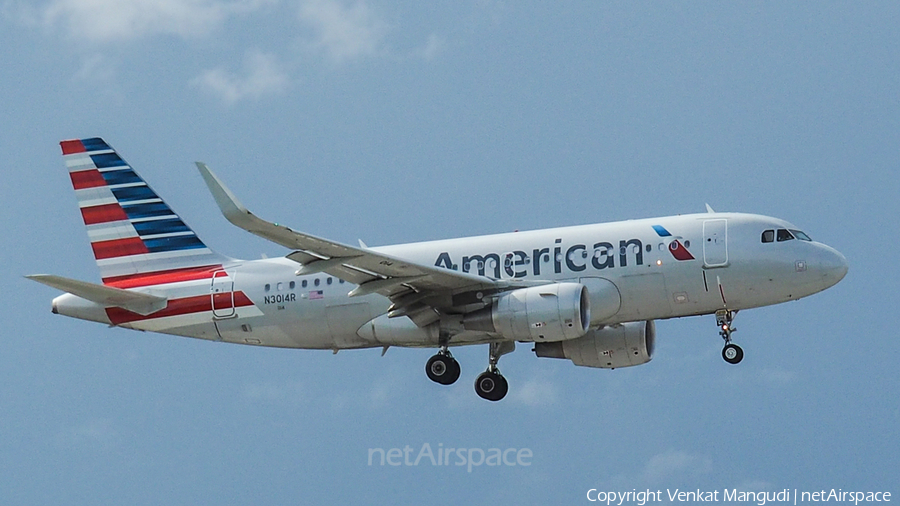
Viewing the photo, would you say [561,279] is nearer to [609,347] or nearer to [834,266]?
[609,347]

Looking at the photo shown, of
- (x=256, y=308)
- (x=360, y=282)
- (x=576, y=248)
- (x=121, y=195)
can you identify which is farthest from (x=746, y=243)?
(x=121, y=195)

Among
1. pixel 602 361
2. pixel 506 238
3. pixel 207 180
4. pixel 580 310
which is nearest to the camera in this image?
pixel 207 180

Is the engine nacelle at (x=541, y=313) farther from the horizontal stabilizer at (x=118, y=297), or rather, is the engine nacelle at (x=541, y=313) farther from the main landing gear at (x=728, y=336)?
the horizontal stabilizer at (x=118, y=297)

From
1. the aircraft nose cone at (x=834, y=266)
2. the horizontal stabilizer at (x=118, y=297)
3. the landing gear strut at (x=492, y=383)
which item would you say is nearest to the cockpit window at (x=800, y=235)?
the aircraft nose cone at (x=834, y=266)

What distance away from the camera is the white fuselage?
38.4m

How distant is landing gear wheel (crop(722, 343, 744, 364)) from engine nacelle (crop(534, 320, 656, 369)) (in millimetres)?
3712

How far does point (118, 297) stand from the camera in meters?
41.6

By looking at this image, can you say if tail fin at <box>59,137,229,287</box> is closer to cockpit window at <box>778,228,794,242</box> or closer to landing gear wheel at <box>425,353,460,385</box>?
landing gear wheel at <box>425,353,460,385</box>

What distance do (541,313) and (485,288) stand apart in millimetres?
1920

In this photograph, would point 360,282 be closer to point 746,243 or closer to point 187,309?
point 187,309

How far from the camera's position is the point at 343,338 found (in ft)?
135

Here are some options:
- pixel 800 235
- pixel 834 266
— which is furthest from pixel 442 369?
pixel 834 266

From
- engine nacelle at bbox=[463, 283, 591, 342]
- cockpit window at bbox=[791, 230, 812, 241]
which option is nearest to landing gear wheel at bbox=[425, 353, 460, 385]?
engine nacelle at bbox=[463, 283, 591, 342]

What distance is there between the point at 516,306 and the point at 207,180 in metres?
9.24
